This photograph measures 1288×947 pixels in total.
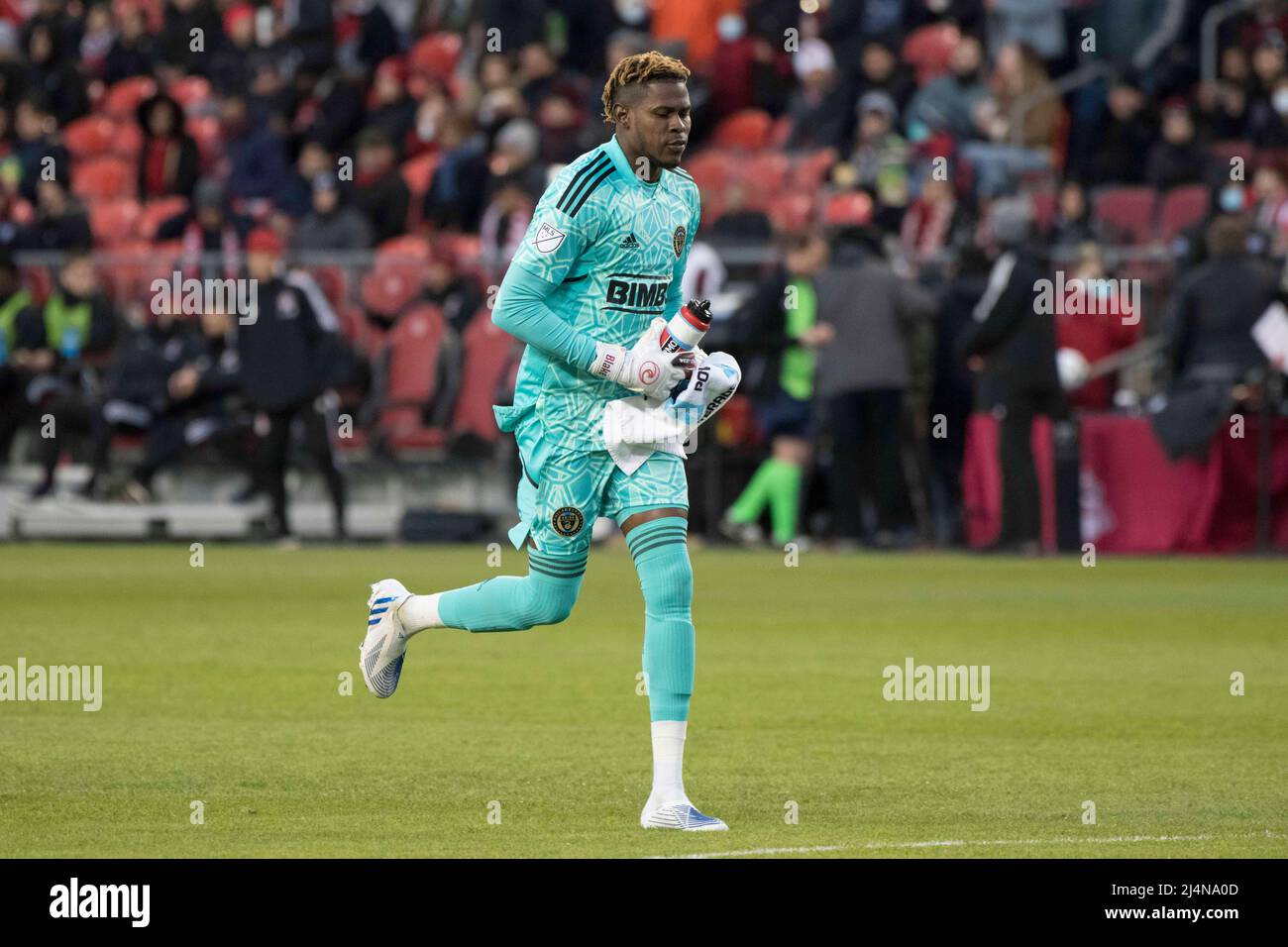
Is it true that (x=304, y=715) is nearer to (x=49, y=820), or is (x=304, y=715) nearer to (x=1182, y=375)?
(x=49, y=820)

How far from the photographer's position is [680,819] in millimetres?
8062

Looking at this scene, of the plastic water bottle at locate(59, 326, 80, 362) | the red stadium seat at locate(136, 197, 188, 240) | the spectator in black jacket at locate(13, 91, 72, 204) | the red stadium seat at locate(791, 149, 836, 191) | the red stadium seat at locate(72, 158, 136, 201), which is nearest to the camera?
the plastic water bottle at locate(59, 326, 80, 362)

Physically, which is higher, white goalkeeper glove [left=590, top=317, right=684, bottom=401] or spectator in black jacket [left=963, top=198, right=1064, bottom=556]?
spectator in black jacket [left=963, top=198, right=1064, bottom=556]

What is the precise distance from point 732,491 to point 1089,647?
9.18 metres

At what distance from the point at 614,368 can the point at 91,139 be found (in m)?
24.0

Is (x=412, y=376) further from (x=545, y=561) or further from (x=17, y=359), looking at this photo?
(x=545, y=561)

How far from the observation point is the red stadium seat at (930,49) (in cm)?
2658

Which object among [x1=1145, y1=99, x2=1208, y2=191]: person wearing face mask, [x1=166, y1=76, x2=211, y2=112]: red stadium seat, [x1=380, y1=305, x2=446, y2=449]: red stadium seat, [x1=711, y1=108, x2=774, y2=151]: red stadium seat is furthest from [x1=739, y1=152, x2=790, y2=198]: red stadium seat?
[x1=166, y1=76, x2=211, y2=112]: red stadium seat

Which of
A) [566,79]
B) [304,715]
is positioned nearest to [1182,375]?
[566,79]

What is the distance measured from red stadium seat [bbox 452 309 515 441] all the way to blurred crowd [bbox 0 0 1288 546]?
4cm

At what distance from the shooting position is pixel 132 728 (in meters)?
10.8

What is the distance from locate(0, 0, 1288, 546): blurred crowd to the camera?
2192cm

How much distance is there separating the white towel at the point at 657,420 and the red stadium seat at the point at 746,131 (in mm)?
18935

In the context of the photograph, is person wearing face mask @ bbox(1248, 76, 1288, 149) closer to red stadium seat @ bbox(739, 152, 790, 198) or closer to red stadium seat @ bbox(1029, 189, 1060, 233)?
red stadium seat @ bbox(1029, 189, 1060, 233)
